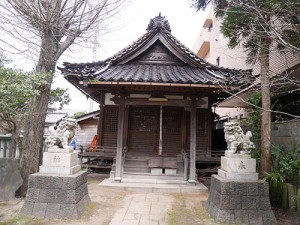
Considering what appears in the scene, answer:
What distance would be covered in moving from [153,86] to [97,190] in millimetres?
3867

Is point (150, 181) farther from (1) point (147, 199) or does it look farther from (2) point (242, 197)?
(2) point (242, 197)

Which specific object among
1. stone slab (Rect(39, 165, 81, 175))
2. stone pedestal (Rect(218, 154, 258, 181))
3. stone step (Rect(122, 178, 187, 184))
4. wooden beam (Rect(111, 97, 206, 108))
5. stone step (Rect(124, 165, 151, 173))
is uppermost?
Answer: wooden beam (Rect(111, 97, 206, 108))

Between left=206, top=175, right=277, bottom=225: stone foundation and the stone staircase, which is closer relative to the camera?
left=206, top=175, right=277, bottom=225: stone foundation

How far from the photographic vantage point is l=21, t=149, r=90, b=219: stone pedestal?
5195 mm

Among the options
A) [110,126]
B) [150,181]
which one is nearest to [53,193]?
[150,181]

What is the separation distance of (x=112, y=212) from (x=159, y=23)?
7.94 m

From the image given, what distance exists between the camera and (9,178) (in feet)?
22.4

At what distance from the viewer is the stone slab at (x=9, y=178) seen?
671 centimetres

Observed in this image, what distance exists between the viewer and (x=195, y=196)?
7.48 metres

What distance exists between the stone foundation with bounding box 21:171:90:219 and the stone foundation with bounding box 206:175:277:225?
323cm

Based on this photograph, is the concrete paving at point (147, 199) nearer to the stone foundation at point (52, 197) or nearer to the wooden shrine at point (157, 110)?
the wooden shrine at point (157, 110)

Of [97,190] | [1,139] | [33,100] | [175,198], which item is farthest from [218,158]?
[1,139]

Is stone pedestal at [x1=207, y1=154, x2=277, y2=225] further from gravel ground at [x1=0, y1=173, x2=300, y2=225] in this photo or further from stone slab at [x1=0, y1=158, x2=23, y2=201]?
stone slab at [x1=0, y1=158, x2=23, y2=201]

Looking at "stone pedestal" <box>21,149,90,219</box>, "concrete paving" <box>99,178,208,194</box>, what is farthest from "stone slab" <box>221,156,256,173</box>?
"stone pedestal" <box>21,149,90,219</box>
